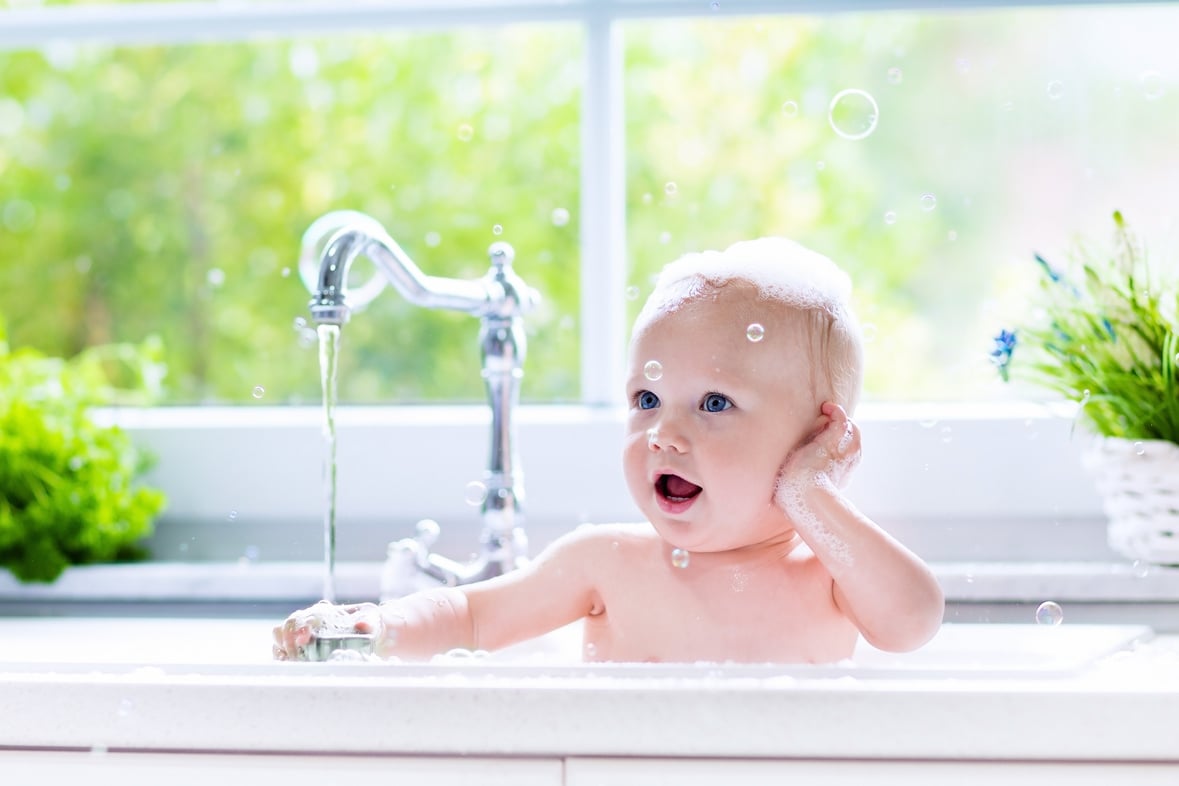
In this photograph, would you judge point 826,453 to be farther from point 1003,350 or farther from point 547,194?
point 547,194

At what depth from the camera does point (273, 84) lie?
233 centimetres

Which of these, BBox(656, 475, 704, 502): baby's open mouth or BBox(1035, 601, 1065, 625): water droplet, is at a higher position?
BBox(656, 475, 704, 502): baby's open mouth

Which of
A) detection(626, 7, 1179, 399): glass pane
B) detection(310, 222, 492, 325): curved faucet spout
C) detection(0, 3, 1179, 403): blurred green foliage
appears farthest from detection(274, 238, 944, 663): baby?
detection(0, 3, 1179, 403): blurred green foliage

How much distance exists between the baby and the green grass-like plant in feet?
1.26

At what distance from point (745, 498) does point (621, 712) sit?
0.28 m

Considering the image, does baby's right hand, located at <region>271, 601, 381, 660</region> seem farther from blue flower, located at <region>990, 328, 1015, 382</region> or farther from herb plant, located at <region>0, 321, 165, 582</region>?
blue flower, located at <region>990, 328, 1015, 382</region>

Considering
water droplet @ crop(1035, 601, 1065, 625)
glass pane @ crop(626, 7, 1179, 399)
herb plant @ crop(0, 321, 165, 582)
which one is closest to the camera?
water droplet @ crop(1035, 601, 1065, 625)

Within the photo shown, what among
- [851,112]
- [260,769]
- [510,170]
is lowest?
[260,769]

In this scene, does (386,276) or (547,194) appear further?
(547,194)

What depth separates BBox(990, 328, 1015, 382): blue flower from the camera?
4.13ft

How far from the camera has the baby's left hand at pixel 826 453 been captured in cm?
92

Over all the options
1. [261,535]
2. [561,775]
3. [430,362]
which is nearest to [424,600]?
[561,775]

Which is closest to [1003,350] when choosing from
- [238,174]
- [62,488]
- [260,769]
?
[260,769]

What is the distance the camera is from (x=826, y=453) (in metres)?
0.92
